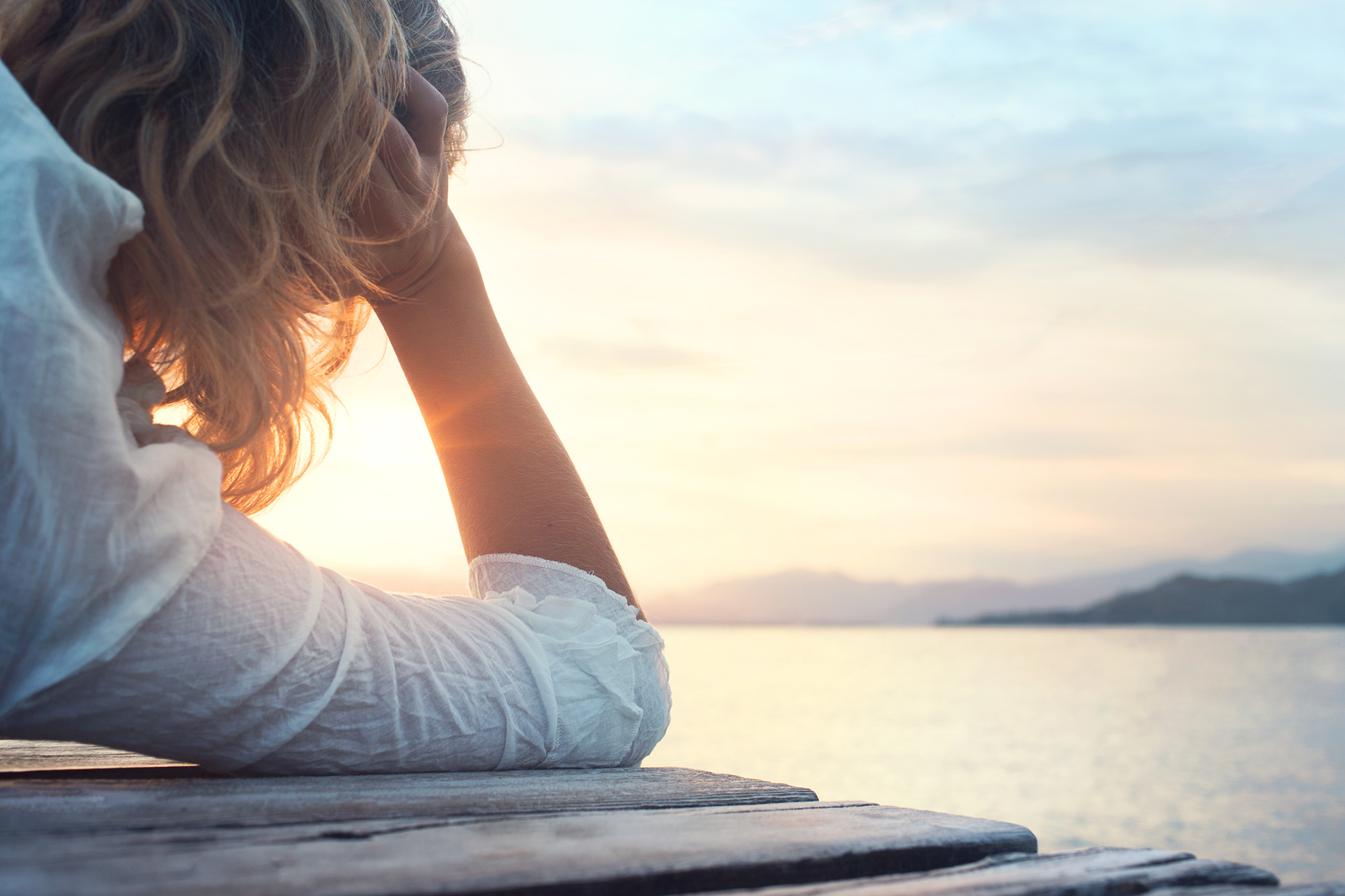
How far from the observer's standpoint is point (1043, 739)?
34344 mm

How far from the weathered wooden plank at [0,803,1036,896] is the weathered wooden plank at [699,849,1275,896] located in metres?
0.04

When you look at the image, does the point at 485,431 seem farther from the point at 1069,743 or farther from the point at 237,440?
the point at 1069,743

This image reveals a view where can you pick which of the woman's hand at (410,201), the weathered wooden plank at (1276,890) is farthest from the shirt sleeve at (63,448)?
the weathered wooden plank at (1276,890)

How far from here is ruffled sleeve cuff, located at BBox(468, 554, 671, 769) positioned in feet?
3.58

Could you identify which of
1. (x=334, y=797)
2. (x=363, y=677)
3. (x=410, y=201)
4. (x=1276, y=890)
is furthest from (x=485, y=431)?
(x=1276, y=890)

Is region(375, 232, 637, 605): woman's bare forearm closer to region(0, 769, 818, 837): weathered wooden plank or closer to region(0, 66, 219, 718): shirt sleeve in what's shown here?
region(0, 769, 818, 837): weathered wooden plank

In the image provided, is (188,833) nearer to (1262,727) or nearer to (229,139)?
(229,139)

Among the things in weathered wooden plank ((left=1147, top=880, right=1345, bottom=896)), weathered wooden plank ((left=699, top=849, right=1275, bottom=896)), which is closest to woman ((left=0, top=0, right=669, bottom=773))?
weathered wooden plank ((left=699, top=849, right=1275, bottom=896))

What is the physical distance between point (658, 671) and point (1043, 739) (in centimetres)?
3829

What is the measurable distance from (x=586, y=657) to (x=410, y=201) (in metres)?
0.69

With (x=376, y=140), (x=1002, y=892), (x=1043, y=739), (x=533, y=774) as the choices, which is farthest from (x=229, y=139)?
(x=1043, y=739)

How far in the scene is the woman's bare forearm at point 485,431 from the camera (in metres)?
1.23

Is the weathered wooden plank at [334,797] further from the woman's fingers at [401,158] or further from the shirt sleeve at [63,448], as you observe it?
the woman's fingers at [401,158]

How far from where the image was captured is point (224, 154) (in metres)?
0.91
